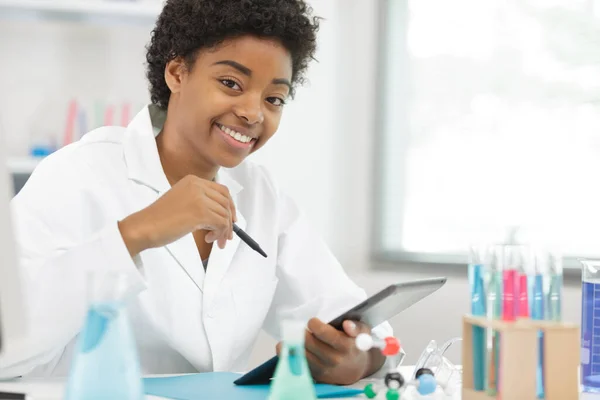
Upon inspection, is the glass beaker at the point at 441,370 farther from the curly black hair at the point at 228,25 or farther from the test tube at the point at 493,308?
the curly black hair at the point at 228,25

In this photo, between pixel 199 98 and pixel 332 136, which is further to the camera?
pixel 332 136

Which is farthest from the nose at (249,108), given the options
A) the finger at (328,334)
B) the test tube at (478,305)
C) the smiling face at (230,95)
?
the test tube at (478,305)

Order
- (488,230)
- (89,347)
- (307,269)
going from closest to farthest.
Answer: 1. (89,347)
2. (307,269)
3. (488,230)

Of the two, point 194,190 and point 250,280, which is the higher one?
point 194,190

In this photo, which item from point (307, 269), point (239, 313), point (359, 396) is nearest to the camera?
point (359, 396)

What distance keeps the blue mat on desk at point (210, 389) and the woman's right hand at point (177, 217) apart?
0.21 metres

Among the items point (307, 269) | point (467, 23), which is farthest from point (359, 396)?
point (467, 23)

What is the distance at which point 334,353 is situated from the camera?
125 cm

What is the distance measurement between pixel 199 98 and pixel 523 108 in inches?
52.1

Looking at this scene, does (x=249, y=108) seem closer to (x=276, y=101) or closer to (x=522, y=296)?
(x=276, y=101)

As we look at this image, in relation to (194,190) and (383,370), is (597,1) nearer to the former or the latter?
(383,370)

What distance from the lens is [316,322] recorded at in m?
1.24

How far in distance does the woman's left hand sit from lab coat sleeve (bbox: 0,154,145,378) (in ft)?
0.95

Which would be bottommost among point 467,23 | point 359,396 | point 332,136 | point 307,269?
point 359,396
